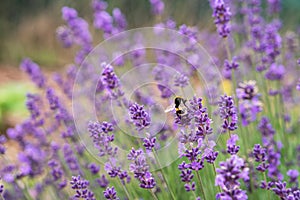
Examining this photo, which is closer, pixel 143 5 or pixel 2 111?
pixel 2 111

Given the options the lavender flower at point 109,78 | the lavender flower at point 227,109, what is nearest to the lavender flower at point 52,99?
the lavender flower at point 109,78

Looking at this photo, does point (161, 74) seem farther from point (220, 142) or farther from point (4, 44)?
point (4, 44)

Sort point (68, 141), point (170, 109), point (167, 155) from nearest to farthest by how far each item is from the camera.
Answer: point (170, 109) → point (167, 155) → point (68, 141)

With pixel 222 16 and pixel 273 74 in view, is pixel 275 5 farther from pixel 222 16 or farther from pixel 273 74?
pixel 222 16

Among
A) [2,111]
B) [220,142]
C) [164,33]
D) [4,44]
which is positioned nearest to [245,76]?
[164,33]

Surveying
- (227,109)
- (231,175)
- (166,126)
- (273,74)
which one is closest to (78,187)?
(227,109)

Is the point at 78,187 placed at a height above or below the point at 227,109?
below

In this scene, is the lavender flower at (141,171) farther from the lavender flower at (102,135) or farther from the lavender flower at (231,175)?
the lavender flower at (231,175)
